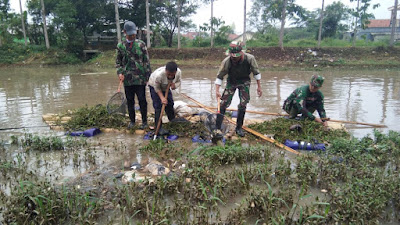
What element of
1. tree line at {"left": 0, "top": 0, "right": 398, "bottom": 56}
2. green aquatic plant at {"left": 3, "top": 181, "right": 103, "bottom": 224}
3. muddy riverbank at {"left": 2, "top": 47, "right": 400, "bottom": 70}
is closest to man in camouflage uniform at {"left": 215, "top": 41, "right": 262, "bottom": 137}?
green aquatic plant at {"left": 3, "top": 181, "right": 103, "bottom": 224}

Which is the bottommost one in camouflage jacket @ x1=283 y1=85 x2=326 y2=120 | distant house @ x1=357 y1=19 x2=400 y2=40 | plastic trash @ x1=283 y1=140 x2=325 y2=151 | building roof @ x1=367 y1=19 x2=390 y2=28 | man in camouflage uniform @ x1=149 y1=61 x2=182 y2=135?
plastic trash @ x1=283 y1=140 x2=325 y2=151

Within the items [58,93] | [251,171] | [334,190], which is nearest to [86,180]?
[251,171]

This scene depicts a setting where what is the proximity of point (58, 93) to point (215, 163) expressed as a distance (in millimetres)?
7941

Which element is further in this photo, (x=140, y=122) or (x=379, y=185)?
(x=140, y=122)

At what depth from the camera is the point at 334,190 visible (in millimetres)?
2830

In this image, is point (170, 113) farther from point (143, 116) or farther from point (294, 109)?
point (294, 109)

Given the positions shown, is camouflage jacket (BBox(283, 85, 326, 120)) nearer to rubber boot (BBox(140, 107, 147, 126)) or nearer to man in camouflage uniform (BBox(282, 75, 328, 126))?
man in camouflage uniform (BBox(282, 75, 328, 126))

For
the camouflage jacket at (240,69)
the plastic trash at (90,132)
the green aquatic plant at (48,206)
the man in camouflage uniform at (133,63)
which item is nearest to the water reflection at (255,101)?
the plastic trash at (90,132)

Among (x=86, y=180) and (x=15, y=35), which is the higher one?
(x=15, y=35)

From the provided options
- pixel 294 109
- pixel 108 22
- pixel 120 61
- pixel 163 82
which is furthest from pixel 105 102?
pixel 108 22

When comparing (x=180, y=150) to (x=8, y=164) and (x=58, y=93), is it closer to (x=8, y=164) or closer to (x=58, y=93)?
(x=8, y=164)

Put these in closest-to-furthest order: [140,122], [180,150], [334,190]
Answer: [334,190] < [180,150] < [140,122]

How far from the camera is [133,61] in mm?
4840

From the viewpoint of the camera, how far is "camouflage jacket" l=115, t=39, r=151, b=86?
4789 mm
